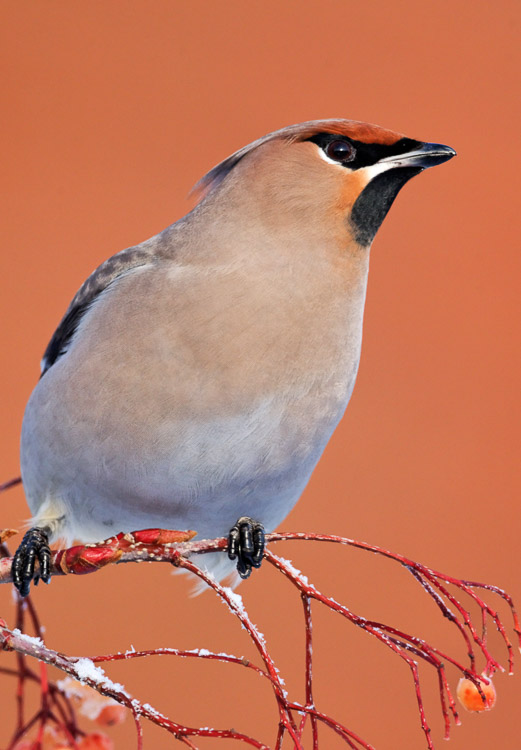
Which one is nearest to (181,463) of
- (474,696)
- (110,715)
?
(110,715)

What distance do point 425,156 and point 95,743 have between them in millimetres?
661

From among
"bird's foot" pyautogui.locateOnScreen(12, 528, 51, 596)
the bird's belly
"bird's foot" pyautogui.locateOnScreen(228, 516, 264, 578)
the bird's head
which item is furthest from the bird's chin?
"bird's foot" pyautogui.locateOnScreen(12, 528, 51, 596)

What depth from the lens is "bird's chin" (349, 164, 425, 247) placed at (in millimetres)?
945

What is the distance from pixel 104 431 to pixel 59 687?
276mm

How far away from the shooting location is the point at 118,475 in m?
0.89

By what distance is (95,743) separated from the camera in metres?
0.69

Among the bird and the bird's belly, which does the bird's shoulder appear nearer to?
the bird

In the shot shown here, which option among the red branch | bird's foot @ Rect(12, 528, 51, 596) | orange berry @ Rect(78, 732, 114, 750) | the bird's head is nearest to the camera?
the red branch

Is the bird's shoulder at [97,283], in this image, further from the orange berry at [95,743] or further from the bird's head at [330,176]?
the orange berry at [95,743]

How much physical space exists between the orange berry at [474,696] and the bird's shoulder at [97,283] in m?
0.58

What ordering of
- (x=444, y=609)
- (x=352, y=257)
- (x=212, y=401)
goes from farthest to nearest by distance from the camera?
(x=352, y=257), (x=212, y=401), (x=444, y=609)

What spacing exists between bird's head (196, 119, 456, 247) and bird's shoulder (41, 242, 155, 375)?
5.1 inches

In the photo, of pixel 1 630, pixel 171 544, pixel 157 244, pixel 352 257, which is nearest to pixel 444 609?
pixel 171 544

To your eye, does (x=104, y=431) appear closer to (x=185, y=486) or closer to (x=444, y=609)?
(x=185, y=486)
